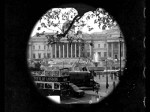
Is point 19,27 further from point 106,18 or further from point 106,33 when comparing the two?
point 106,33

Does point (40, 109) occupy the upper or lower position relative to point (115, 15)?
lower

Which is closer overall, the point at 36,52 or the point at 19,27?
the point at 19,27

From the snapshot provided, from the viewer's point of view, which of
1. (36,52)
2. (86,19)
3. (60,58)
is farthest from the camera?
(36,52)

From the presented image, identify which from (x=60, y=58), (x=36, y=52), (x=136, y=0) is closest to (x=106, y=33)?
(x=60, y=58)

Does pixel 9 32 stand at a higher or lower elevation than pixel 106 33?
lower

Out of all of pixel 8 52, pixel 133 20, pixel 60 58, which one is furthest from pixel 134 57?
pixel 60 58

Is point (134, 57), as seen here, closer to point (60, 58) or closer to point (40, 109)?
point (40, 109)

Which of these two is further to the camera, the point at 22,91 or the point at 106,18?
the point at 106,18

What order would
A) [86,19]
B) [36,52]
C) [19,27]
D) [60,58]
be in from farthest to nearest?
[36,52] < [60,58] < [86,19] < [19,27]

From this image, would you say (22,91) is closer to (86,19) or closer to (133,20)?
(133,20)
